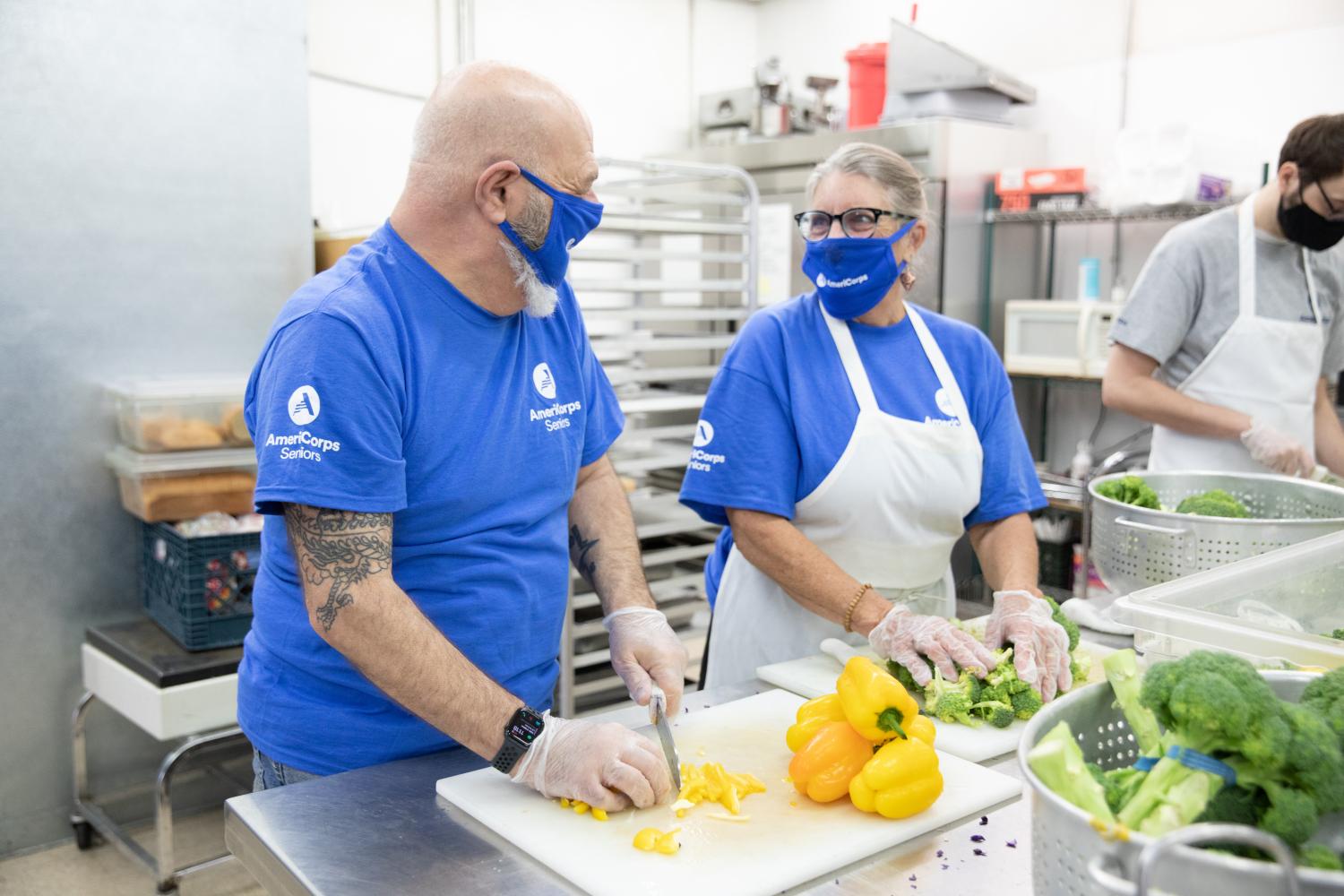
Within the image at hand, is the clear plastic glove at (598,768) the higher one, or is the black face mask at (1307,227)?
the black face mask at (1307,227)

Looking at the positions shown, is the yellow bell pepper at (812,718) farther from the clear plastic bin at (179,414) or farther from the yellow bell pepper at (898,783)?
the clear plastic bin at (179,414)

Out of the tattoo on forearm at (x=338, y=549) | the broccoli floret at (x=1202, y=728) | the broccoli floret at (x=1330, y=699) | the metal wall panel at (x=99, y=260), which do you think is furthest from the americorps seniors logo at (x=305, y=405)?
the metal wall panel at (x=99, y=260)

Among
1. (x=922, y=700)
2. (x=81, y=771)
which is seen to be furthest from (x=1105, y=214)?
(x=81, y=771)

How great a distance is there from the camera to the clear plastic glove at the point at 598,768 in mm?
1289

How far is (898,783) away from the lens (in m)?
1.27

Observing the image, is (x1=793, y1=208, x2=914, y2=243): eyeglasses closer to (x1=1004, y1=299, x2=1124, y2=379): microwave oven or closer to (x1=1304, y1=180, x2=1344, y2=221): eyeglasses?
(x1=1304, y1=180, x2=1344, y2=221): eyeglasses

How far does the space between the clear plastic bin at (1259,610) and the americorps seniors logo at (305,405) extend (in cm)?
103

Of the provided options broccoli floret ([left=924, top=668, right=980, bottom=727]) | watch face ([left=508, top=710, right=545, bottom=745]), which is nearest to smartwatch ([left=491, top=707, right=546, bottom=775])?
watch face ([left=508, top=710, right=545, bottom=745])

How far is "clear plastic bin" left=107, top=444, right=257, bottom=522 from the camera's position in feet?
9.85

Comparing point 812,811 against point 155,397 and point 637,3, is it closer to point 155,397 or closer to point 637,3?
point 155,397

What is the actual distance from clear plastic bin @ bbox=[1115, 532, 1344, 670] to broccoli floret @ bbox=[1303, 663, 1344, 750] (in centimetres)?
23

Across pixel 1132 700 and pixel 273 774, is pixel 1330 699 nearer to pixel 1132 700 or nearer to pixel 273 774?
pixel 1132 700

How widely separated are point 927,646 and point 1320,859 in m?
0.85

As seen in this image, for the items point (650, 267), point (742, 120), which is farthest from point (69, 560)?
point (742, 120)
